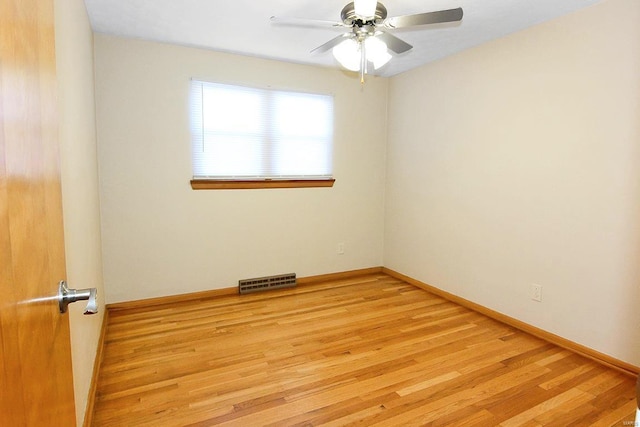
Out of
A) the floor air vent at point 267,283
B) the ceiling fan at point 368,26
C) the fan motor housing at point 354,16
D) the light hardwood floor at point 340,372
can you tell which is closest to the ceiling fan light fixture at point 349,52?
the ceiling fan at point 368,26

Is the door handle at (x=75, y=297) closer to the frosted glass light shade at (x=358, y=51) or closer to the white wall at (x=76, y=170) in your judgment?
the white wall at (x=76, y=170)

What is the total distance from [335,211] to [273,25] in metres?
2.02

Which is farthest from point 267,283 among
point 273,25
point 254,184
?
point 273,25

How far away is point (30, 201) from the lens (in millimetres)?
604

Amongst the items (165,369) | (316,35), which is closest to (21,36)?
(165,369)

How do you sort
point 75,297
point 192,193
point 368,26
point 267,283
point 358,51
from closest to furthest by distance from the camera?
point 75,297 → point 368,26 → point 358,51 → point 192,193 → point 267,283

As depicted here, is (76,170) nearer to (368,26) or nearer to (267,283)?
(368,26)

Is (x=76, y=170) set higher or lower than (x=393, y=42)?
lower

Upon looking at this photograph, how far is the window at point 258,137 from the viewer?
337cm

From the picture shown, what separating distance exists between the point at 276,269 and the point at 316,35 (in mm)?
2260

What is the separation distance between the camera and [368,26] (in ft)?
6.64

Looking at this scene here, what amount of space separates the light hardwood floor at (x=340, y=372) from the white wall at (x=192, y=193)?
1.46 ft

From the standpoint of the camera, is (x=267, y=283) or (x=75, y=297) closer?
(x=75, y=297)

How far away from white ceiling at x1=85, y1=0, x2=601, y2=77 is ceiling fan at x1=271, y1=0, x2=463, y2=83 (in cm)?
35
